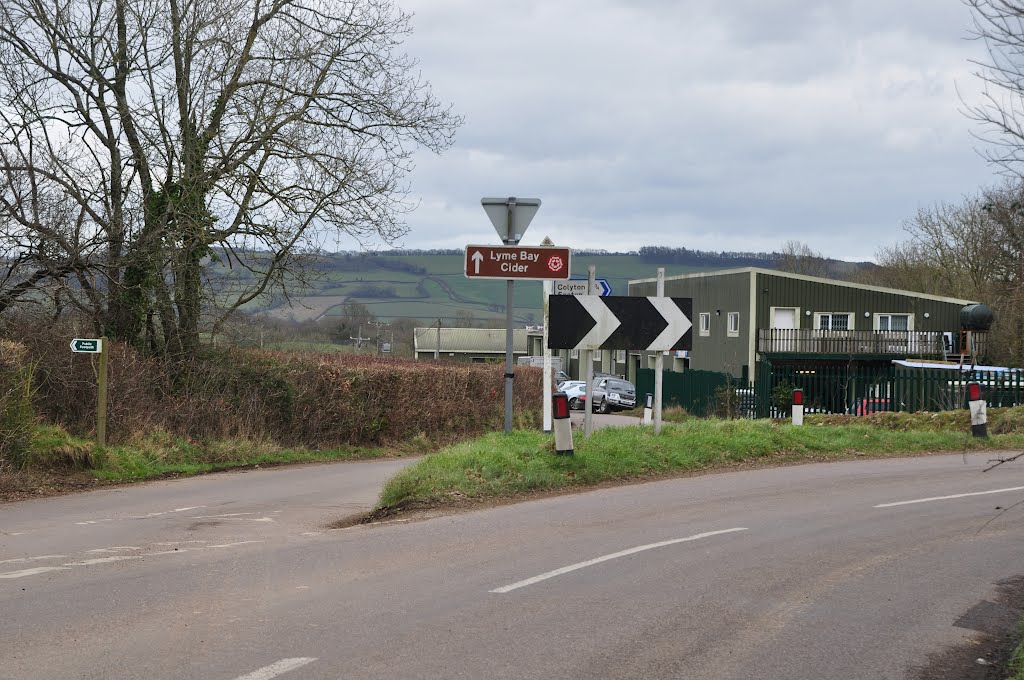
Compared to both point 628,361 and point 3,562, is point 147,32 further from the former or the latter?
point 628,361

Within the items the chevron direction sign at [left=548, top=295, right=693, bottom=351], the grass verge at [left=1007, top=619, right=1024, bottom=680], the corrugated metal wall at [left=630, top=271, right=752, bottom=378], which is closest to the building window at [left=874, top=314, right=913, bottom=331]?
the corrugated metal wall at [left=630, top=271, right=752, bottom=378]

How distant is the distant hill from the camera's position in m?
114

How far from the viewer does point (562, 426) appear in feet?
46.4

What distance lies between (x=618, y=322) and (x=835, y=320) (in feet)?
145

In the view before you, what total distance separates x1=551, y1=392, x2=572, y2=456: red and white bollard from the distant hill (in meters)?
84.5

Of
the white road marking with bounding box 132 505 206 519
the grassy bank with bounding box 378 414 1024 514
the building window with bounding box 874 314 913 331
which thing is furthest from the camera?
the building window with bounding box 874 314 913 331

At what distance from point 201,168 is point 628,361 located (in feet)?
169

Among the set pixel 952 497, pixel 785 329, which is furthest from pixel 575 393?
pixel 952 497

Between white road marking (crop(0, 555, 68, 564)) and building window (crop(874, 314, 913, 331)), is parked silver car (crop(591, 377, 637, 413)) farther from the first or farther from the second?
white road marking (crop(0, 555, 68, 564))

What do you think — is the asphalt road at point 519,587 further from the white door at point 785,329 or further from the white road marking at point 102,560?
the white door at point 785,329

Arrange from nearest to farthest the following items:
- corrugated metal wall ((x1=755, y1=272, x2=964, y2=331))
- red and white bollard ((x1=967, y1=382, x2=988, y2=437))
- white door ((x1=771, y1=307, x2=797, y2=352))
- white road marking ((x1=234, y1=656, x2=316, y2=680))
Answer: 1. white road marking ((x1=234, y1=656, x2=316, y2=680))
2. red and white bollard ((x1=967, y1=382, x2=988, y2=437))
3. white door ((x1=771, y1=307, x2=797, y2=352))
4. corrugated metal wall ((x1=755, y1=272, x2=964, y2=331))

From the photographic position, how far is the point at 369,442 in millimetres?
24109

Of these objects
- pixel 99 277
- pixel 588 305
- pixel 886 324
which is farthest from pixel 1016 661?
pixel 886 324

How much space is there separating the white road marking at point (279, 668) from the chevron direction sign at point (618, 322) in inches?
352
